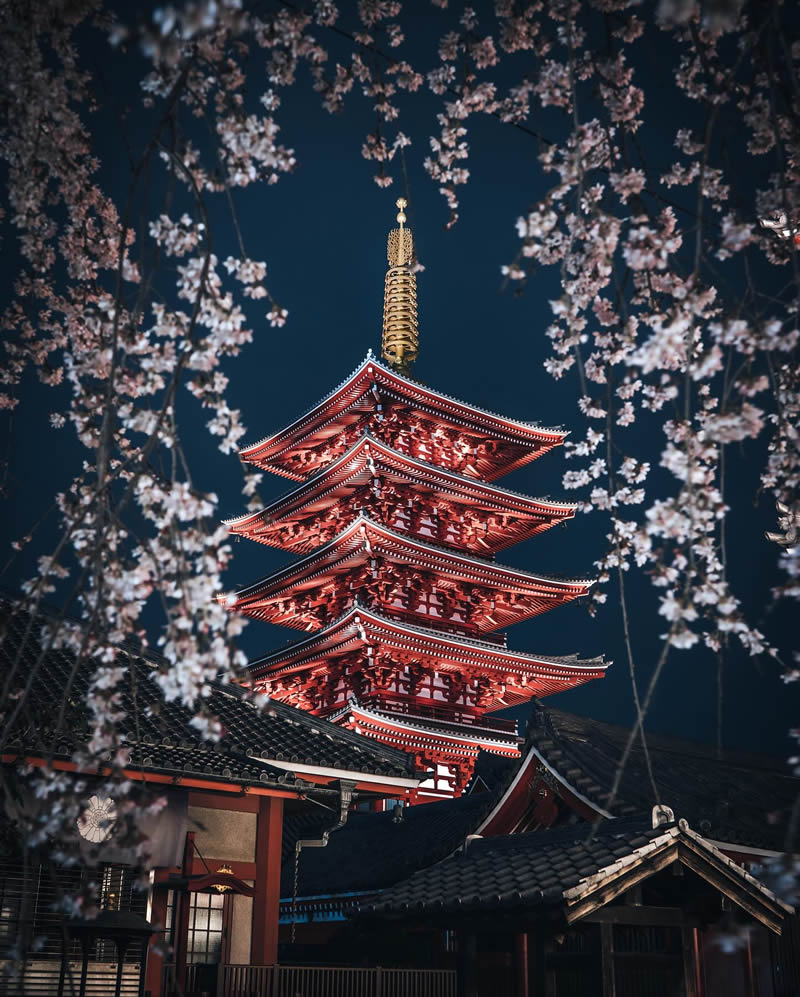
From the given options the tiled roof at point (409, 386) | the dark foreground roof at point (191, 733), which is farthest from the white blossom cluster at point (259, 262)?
the tiled roof at point (409, 386)

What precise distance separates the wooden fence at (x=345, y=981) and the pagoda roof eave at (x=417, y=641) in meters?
13.2

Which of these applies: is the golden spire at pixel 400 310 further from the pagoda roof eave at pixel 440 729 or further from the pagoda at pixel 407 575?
the pagoda roof eave at pixel 440 729

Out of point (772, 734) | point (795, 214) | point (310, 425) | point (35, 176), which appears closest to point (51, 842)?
point (35, 176)

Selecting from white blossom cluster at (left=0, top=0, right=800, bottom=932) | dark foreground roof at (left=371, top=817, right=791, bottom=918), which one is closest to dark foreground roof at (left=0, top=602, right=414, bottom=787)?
dark foreground roof at (left=371, top=817, right=791, bottom=918)

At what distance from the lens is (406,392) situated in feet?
86.1

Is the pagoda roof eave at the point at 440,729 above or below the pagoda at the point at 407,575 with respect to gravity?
below

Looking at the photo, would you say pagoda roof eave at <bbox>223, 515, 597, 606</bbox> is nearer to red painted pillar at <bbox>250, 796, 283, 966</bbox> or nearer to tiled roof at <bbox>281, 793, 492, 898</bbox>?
tiled roof at <bbox>281, 793, 492, 898</bbox>

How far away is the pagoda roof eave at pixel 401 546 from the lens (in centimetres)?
2375

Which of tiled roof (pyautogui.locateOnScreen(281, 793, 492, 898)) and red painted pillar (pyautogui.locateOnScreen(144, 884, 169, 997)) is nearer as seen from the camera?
red painted pillar (pyautogui.locateOnScreen(144, 884, 169, 997))

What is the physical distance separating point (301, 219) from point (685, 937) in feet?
339

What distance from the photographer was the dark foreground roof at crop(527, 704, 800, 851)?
11.0 meters

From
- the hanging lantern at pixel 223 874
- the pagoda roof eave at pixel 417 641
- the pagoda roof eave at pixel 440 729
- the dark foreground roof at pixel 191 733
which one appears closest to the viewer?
the dark foreground roof at pixel 191 733

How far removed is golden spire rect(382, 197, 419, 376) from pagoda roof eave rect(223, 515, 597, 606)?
755 centimetres

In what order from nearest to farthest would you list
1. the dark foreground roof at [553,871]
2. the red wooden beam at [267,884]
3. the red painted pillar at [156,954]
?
1. the dark foreground roof at [553,871]
2. the red painted pillar at [156,954]
3. the red wooden beam at [267,884]
